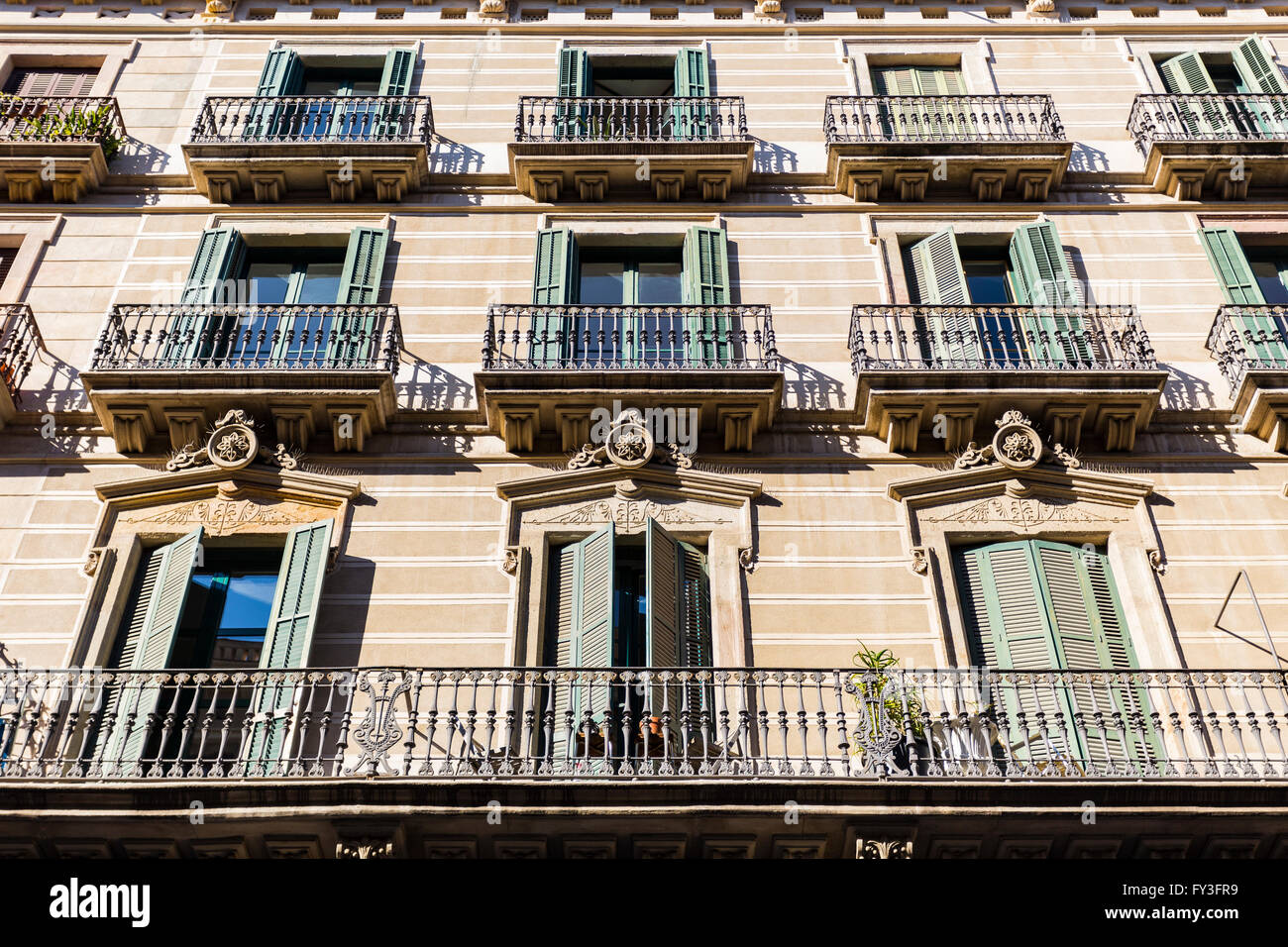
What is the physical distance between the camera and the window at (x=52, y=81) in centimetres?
1662

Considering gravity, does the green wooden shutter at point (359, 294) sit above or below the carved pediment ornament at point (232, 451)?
above

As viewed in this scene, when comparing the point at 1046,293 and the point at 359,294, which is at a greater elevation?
the point at 359,294

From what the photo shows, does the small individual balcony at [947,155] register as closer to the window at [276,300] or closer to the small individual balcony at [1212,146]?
the small individual balcony at [1212,146]

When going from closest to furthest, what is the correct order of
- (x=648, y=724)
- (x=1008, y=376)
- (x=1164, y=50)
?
(x=648, y=724) < (x=1008, y=376) < (x=1164, y=50)

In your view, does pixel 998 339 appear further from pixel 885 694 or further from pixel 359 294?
pixel 359 294

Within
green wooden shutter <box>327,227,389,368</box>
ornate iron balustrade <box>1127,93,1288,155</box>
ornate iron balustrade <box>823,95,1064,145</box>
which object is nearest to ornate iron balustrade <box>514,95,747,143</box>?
ornate iron balustrade <box>823,95,1064,145</box>

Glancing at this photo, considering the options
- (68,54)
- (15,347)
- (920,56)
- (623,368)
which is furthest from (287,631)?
(920,56)

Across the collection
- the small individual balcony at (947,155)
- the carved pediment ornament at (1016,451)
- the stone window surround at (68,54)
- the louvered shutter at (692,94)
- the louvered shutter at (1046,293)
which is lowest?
the carved pediment ornament at (1016,451)

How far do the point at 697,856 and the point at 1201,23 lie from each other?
13681mm

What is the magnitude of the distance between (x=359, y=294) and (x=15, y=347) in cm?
339

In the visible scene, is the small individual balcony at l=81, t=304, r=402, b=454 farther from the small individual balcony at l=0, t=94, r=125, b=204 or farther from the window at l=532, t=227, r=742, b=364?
the small individual balcony at l=0, t=94, r=125, b=204

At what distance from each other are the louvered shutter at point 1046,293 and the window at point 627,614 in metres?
4.15

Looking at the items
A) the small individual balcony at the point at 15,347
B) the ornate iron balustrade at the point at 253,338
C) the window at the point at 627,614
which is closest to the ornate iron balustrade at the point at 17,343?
the small individual balcony at the point at 15,347

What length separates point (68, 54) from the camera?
16.9 m
